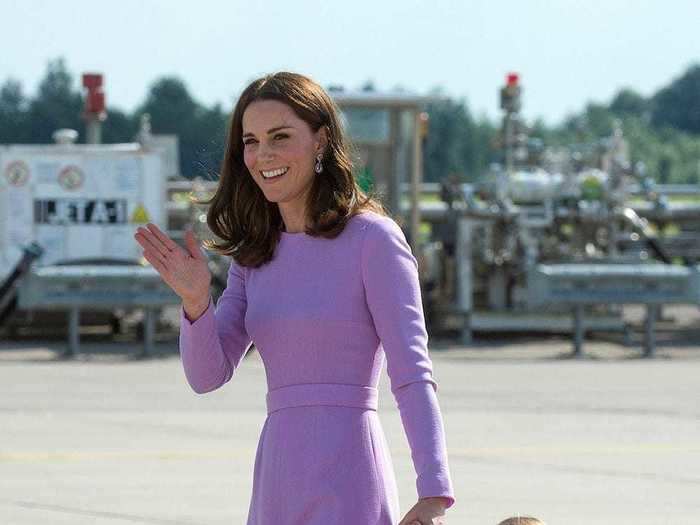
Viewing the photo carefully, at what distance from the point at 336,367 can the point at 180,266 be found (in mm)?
402

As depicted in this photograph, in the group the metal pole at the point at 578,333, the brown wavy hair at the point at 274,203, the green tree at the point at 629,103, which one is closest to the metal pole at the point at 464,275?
the metal pole at the point at 578,333

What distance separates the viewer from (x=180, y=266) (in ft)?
13.7

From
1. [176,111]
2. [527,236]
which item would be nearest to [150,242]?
[527,236]

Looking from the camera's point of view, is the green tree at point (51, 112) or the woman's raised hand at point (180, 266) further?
A: the green tree at point (51, 112)

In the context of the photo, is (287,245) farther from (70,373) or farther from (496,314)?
(496,314)

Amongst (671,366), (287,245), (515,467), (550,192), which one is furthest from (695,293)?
(287,245)

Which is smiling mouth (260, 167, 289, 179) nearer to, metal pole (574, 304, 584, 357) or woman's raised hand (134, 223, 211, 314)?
woman's raised hand (134, 223, 211, 314)

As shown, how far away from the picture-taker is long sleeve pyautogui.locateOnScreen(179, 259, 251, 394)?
424cm

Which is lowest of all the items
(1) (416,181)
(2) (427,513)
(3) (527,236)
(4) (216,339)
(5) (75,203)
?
(3) (527,236)

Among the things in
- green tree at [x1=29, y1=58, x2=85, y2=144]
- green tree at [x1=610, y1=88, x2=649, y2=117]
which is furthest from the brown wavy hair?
green tree at [x1=610, y1=88, x2=649, y2=117]

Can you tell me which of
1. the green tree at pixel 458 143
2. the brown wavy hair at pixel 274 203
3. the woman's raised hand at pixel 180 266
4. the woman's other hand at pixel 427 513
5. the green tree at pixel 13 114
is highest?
the brown wavy hair at pixel 274 203

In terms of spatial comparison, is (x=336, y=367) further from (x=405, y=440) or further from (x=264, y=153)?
(x=405, y=440)

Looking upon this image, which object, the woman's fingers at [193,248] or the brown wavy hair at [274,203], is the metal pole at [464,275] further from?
the woman's fingers at [193,248]

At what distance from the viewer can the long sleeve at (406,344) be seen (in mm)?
4035
